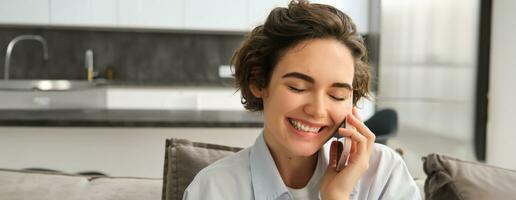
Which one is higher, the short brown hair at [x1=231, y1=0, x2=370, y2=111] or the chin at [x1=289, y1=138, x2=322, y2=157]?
the short brown hair at [x1=231, y1=0, x2=370, y2=111]

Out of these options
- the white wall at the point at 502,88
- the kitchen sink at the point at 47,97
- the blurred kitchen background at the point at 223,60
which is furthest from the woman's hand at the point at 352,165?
the white wall at the point at 502,88

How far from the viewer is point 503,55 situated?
12.8ft

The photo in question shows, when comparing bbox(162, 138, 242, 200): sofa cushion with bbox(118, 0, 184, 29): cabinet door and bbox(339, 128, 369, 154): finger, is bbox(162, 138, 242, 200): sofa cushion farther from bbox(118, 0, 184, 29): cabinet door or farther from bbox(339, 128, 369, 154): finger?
bbox(118, 0, 184, 29): cabinet door

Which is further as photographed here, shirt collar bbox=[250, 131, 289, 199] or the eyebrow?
shirt collar bbox=[250, 131, 289, 199]

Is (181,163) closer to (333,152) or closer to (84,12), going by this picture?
(333,152)

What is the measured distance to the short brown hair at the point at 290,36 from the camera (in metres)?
1.13

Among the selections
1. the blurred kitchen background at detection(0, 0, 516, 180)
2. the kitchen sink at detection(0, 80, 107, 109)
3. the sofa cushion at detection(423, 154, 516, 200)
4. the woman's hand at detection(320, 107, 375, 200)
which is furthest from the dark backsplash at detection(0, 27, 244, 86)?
the woman's hand at detection(320, 107, 375, 200)

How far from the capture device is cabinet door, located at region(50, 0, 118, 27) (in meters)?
4.81

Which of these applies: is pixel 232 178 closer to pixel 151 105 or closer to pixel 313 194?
pixel 313 194

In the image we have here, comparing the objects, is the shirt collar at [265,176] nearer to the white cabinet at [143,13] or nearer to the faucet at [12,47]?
the white cabinet at [143,13]

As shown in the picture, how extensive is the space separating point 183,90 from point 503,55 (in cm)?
256

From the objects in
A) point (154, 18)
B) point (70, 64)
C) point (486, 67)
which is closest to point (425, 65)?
point (486, 67)

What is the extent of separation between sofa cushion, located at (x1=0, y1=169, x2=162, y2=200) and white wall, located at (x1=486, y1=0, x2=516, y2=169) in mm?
3168

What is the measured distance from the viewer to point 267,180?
3.95ft
